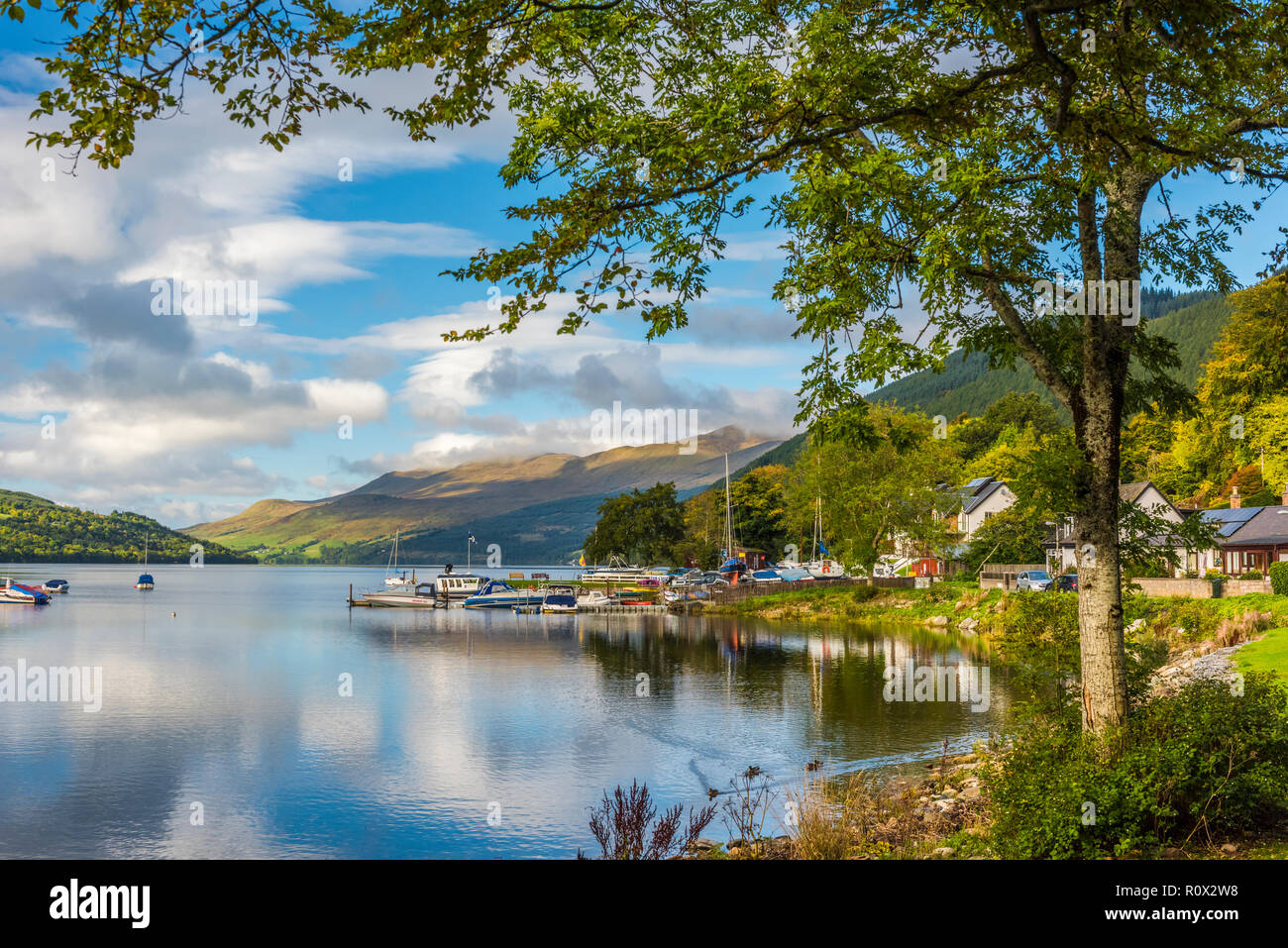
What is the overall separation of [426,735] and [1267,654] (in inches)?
929

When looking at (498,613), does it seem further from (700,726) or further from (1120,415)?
(1120,415)

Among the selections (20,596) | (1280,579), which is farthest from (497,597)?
(1280,579)

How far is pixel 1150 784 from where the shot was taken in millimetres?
9633

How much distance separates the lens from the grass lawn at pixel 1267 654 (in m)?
21.6

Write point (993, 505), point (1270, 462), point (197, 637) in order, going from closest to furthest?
1. point (1270, 462)
2. point (197, 637)
3. point (993, 505)

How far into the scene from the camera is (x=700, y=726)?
89.0ft

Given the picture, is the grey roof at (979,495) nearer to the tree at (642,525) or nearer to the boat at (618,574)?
the tree at (642,525)

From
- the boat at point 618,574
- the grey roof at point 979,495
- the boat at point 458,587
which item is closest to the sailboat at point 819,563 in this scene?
the grey roof at point 979,495

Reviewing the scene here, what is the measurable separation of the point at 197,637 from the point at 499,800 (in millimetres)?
47325

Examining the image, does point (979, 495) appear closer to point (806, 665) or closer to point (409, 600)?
point (806, 665)

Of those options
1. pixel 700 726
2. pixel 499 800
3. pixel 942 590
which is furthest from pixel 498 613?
pixel 499 800

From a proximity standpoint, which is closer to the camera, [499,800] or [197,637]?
[499,800]

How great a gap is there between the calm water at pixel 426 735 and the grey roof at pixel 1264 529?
21.9 metres

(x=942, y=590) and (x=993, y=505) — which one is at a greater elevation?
(x=993, y=505)
